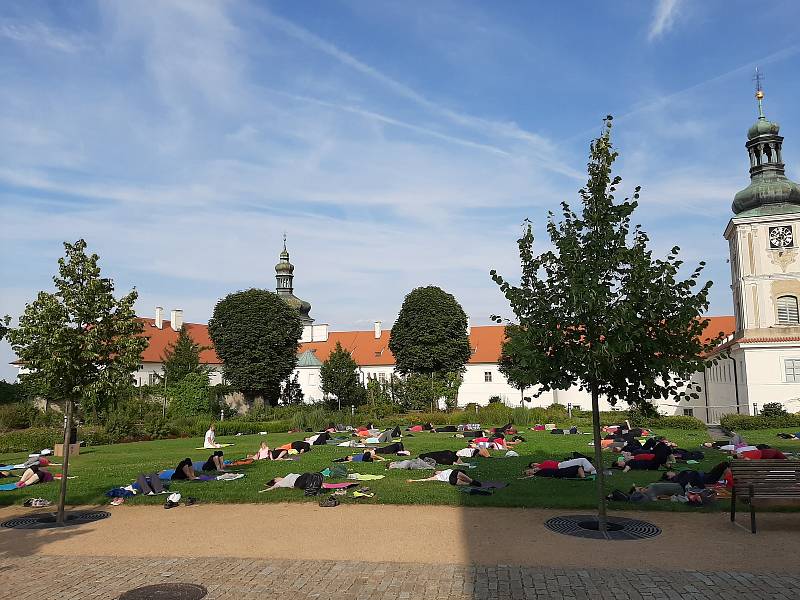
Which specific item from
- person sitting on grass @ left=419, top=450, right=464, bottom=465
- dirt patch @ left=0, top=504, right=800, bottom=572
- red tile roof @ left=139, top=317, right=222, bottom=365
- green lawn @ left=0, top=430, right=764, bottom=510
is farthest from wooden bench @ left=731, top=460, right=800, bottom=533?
red tile roof @ left=139, top=317, right=222, bottom=365

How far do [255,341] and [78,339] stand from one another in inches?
1706

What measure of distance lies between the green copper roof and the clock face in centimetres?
5051

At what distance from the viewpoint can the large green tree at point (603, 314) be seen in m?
10.3

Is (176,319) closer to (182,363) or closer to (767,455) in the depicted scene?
(182,363)

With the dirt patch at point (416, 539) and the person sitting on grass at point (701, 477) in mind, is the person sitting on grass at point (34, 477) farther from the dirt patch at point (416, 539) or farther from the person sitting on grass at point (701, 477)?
the person sitting on grass at point (701, 477)

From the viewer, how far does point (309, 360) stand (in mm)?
77938

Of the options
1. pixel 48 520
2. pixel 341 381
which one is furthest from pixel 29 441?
pixel 341 381

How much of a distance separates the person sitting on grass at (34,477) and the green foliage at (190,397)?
27242 mm

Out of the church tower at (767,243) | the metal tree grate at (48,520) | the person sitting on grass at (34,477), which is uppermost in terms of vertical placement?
the church tower at (767,243)

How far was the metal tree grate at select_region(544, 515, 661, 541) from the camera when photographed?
10.0 m

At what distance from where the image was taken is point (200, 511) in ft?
42.8

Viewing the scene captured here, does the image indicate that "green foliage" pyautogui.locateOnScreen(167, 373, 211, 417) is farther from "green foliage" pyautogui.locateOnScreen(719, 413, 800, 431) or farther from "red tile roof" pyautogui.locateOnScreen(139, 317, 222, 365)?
"green foliage" pyautogui.locateOnScreen(719, 413, 800, 431)

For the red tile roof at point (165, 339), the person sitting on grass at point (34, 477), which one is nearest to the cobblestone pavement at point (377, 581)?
the person sitting on grass at point (34, 477)

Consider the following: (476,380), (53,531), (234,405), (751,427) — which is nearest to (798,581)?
(53,531)
